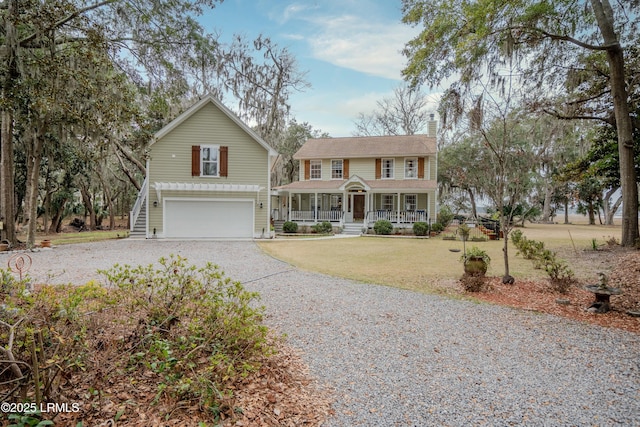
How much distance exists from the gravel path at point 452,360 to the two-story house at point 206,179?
35.4ft

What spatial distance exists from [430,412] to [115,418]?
255 centimetres

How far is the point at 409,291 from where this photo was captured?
7156 millimetres

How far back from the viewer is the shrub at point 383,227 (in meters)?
20.9

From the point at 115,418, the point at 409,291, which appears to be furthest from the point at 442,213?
the point at 115,418

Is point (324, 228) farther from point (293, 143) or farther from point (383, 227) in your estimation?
point (293, 143)

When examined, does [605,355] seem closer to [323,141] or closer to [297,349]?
[297,349]

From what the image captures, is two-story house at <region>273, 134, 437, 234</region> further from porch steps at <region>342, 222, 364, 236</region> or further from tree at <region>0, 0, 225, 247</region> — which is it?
tree at <region>0, 0, 225, 247</region>

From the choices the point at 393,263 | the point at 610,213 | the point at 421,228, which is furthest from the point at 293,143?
the point at 610,213

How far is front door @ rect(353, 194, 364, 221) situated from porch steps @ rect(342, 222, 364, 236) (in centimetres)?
173

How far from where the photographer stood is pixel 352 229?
22141mm

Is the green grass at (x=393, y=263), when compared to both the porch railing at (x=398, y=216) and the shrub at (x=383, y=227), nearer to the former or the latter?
the shrub at (x=383, y=227)

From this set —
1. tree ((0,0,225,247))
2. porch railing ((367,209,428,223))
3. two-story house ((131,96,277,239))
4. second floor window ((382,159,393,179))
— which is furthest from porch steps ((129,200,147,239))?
second floor window ((382,159,393,179))

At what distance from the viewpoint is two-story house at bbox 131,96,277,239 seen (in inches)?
659

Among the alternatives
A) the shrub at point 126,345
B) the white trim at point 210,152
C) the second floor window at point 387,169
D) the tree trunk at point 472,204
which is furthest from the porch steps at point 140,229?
the tree trunk at point 472,204
